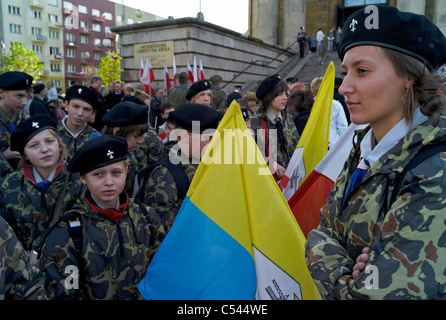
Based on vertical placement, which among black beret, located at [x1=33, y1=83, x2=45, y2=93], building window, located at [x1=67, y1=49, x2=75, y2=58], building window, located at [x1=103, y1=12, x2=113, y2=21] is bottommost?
black beret, located at [x1=33, y1=83, x2=45, y2=93]

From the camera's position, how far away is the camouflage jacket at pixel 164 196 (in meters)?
2.56

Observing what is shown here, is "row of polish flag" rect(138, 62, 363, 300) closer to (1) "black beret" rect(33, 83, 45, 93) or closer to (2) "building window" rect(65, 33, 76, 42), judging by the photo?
(1) "black beret" rect(33, 83, 45, 93)

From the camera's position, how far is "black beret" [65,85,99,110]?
414 centimetres

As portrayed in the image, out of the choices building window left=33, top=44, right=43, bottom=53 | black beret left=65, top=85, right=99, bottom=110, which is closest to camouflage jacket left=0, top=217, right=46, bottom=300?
black beret left=65, top=85, right=99, bottom=110

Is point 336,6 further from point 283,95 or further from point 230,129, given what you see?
point 230,129

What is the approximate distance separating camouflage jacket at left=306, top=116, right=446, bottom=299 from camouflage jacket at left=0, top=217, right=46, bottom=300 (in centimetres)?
128

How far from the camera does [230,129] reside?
86.6 inches

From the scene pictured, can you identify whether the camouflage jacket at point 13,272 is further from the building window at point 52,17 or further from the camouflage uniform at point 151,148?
the building window at point 52,17

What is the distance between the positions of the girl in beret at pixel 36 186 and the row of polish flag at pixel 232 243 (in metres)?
1.20

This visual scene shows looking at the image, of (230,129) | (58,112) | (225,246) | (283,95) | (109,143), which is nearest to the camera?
(225,246)

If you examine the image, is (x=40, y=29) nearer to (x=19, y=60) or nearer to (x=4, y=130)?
(x=19, y=60)

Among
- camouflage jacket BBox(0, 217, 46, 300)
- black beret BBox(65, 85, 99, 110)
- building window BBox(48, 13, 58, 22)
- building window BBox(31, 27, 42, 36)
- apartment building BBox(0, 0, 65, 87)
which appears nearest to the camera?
camouflage jacket BBox(0, 217, 46, 300)

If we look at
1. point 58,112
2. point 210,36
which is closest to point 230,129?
point 58,112

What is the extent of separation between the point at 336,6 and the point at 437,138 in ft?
96.9
